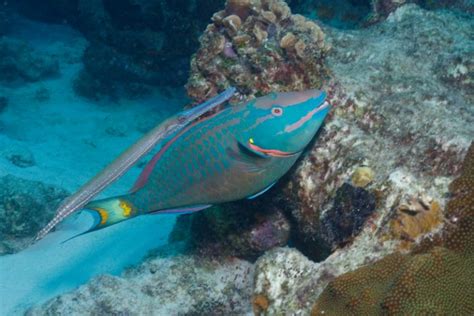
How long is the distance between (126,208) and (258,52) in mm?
2106

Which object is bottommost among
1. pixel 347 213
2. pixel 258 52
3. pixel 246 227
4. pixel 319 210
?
pixel 246 227

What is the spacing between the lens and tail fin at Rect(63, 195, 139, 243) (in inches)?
110

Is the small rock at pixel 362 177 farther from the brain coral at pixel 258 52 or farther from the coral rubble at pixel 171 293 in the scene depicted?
the coral rubble at pixel 171 293

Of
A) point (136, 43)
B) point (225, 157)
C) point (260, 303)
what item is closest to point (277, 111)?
point (225, 157)

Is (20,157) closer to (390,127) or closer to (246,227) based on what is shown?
(246,227)

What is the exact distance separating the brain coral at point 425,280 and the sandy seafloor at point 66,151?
3.90m

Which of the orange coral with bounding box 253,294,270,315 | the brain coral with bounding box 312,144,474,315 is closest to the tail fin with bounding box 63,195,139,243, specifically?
the orange coral with bounding box 253,294,270,315

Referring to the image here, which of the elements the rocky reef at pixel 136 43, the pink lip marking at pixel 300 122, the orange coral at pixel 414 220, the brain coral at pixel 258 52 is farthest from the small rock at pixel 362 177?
the rocky reef at pixel 136 43

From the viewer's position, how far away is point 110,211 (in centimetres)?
283

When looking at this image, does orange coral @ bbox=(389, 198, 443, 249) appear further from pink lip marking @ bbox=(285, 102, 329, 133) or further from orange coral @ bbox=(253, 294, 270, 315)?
orange coral @ bbox=(253, 294, 270, 315)

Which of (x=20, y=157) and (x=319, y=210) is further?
(x=20, y=157)

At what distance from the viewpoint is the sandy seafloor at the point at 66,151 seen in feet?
20.1

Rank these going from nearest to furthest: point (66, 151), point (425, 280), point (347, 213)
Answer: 1. point (425, 280)
2. point (347, 213)
3. point (66, 151)

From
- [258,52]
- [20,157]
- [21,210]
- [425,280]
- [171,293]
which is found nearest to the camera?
[425,280]
